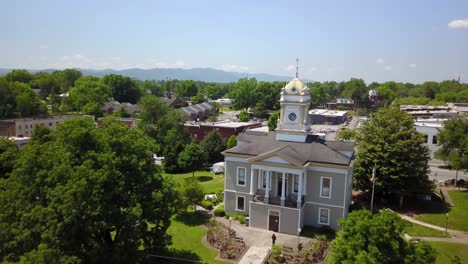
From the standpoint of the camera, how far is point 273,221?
33.4m

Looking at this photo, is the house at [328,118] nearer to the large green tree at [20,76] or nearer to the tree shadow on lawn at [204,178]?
the tree shadow on lawn at [204,178]

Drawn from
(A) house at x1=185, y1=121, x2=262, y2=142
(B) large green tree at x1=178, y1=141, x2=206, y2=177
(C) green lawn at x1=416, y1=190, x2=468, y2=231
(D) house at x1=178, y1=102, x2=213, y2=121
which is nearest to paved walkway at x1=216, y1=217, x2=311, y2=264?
(C) green lawn at x1=416, y1=190, x2=468, y2=231

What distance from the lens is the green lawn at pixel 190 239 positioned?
1107 inches

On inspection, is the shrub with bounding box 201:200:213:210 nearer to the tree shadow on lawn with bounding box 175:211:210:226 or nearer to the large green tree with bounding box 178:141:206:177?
the tree shadow on lawn with bounding box 175:211:210:226

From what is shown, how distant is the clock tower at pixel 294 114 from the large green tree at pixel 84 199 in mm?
15449

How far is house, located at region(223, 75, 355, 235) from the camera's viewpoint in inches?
1303

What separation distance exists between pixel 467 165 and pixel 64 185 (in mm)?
43946

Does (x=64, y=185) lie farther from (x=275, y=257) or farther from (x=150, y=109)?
(x=150, y=109)

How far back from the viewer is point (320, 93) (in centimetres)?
16488

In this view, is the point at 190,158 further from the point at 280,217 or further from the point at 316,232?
the point at 316,232

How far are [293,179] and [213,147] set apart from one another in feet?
80.2

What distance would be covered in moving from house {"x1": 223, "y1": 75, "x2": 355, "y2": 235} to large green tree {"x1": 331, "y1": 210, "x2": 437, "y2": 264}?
1419cm

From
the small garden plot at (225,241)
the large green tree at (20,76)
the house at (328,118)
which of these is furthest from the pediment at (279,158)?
the large green tree at (20,76)

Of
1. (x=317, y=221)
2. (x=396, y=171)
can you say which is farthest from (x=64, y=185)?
(x=396, y=171)
